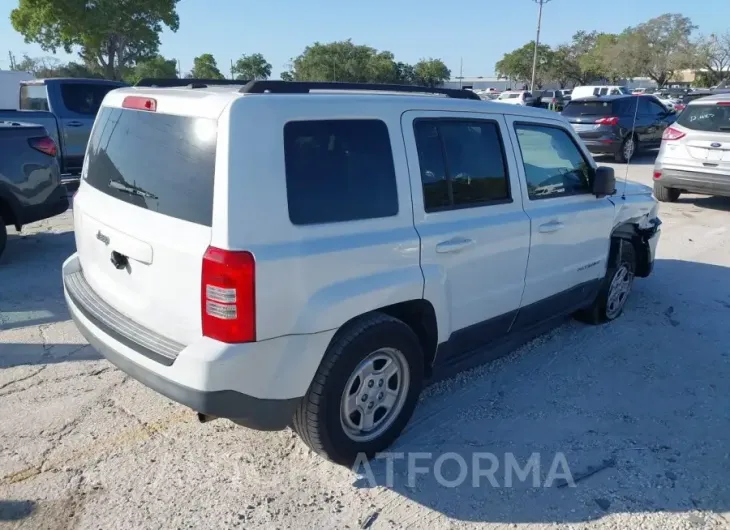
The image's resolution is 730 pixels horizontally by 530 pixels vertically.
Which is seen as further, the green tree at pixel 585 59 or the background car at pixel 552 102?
the green tree at pixel 585 59

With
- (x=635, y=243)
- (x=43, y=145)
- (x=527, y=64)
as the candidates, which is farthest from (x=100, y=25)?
(x=527, y=64)

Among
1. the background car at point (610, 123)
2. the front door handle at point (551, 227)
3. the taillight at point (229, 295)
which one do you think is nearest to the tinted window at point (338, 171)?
the taillight at point (229, 295)

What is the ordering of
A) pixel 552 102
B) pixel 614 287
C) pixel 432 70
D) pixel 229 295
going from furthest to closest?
pixel 432 70 < pixel 552 102 < pixel 614 287 < pixel 229 295

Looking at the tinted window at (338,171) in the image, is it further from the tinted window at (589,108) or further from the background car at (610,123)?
the tinted window at (589,108)

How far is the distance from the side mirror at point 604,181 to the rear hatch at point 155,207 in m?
2.84

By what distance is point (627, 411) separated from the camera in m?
3.81

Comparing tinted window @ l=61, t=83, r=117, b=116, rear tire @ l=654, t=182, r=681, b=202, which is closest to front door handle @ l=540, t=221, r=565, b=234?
rear tire @ l=654, t=182, r=681, b=202

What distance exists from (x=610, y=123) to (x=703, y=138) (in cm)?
528

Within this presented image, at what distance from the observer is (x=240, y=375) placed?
257 cm

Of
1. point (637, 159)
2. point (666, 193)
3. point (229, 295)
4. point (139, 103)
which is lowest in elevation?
point (637, 159)

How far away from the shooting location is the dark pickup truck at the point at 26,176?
20.5 feet

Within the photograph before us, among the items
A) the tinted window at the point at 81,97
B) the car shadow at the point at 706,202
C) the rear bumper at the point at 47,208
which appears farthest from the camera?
the tinted window at the point at 81,97

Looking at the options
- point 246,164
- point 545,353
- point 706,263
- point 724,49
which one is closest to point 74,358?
point 246,164

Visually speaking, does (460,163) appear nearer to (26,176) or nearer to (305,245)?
(305,245)
